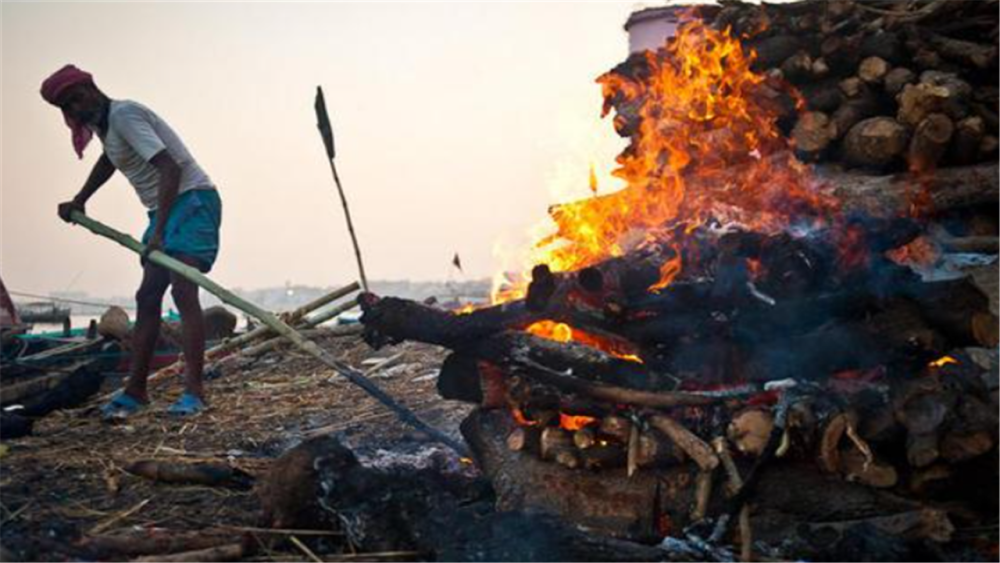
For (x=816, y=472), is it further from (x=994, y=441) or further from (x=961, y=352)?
(x=961, y=352)

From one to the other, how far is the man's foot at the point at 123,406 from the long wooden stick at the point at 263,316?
1.25m

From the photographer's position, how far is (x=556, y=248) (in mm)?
5195

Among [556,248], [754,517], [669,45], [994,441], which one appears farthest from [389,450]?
[669,45]

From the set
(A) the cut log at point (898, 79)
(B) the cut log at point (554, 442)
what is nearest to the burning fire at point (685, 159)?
(A) the cut log at point (898, 79)

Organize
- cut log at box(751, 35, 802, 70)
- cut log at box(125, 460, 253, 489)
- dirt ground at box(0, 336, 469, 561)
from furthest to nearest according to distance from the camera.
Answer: cut log at box(751, 35, 802, 70) → cut log at box(125, 460, 253, 489) → dirt ground at box(0, 336, 469, 561)

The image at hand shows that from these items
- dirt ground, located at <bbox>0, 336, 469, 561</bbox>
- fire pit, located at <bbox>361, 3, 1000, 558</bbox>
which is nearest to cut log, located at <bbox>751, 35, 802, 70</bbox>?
fire pit, located at <bbox>361, 3, 1000, 558</bbox>

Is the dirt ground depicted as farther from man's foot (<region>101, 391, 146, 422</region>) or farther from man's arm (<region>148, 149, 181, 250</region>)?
man's arm (<region>148, 149, 181, 250</region>)

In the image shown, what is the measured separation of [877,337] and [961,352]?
68 cm

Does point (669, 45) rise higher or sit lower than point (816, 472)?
higher

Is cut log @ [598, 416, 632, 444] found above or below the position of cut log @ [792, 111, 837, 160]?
below

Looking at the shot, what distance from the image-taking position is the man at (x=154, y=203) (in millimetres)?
6359

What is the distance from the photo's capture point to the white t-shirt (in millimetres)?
6359

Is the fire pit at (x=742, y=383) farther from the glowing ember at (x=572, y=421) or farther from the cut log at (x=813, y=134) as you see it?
the cut log at (x=813, y=134)

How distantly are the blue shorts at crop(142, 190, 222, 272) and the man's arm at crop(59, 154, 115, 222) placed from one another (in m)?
0.71
